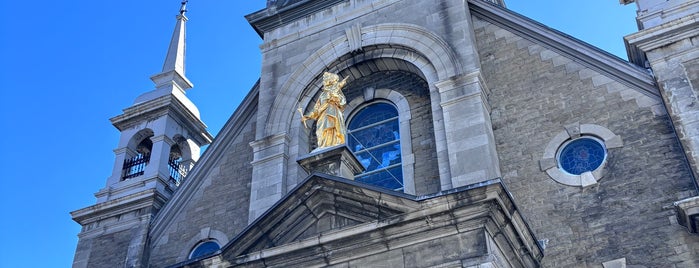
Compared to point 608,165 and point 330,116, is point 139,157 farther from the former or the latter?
point 608,165

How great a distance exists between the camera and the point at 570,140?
13383 millimetres

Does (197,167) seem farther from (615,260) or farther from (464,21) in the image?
(615,260)

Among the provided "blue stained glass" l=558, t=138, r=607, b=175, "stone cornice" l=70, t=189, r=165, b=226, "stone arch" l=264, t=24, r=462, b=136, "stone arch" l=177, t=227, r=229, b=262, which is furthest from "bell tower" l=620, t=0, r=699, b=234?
"stone cornice" l=70, t=189, r=165, b=226

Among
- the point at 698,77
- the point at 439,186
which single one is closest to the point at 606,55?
the point at 698,77

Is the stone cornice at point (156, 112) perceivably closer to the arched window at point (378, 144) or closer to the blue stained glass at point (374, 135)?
the arched window at point (378, 144)

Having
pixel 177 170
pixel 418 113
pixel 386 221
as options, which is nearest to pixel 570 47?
pixel 418 113

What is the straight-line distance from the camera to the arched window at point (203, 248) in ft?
51.4

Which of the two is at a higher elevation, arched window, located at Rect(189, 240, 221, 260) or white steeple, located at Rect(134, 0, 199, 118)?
white steeple, located at Rect(134, 0, 199, 118)

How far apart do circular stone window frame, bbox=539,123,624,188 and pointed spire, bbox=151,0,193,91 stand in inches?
397

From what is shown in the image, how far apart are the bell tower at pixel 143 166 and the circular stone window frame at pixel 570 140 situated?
8427mm

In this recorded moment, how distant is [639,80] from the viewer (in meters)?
13.3

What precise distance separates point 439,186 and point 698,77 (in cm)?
460

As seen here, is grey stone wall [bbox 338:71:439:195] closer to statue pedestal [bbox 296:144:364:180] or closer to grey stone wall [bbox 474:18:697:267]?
grey stone wall [bbox 474:18:697:267]

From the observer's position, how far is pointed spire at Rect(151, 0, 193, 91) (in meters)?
19.7
